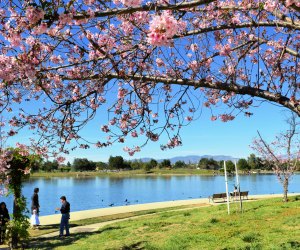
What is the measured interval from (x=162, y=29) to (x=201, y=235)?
9.05m

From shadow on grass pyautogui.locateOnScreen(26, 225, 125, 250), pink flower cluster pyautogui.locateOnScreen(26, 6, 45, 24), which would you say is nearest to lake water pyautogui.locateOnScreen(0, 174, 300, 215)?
shadow on grass pyautogui.locateOnScreen(26, 225, 125, 250)

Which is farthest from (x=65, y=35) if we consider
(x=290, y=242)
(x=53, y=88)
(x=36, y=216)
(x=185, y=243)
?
(x=36, y=216)

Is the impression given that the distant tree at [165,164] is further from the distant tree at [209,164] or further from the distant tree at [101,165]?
the distant tree at [101,165]

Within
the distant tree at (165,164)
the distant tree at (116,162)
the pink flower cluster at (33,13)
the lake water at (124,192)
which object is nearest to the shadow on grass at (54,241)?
the pink flower cluster at (33,13)

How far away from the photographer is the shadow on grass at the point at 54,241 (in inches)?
476

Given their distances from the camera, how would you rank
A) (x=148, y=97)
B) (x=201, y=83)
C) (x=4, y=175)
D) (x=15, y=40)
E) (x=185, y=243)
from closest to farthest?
(x=15, y=40), (x=201, y=83), (x=148, y=97), (x=185, y=243), (x=4, y=175)

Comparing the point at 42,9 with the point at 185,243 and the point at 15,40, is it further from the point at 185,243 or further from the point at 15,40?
the point at 185,243

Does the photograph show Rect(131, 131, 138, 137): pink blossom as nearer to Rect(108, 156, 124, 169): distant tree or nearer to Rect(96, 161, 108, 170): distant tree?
Rect(108, 156, 124, 169): distant tree

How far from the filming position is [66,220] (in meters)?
13.6

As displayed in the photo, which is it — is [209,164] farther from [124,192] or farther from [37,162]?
[37,162]

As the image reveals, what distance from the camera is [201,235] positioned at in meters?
10.9

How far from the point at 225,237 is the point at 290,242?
6.09ft

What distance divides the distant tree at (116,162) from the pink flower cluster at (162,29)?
165608 mm

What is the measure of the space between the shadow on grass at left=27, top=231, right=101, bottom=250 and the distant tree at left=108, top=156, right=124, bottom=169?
506 ft
